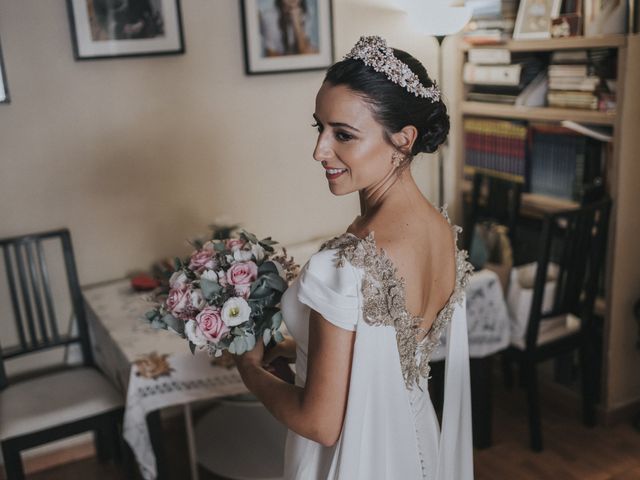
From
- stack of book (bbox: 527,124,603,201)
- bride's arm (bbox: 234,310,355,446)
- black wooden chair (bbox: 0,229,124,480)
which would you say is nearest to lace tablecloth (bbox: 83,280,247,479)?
black wooden chair (bbox: 0,229,124,480)

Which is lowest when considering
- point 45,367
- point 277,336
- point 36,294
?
point 45,367

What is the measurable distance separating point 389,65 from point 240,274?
1.75 ft

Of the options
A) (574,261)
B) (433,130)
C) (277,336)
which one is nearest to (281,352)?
Result: (277,336)

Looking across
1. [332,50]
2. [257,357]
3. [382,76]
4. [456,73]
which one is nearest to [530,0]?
[456,73]

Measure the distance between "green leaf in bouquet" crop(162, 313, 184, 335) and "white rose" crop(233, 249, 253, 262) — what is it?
19cm

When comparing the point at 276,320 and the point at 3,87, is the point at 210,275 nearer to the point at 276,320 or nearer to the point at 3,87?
the point at 276,320

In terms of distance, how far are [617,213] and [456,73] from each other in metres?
1.17

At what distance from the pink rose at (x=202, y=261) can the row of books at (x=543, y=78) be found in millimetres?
1987

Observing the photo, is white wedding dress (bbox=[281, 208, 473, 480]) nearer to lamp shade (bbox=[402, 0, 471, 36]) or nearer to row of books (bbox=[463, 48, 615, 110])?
row of books (bbox=[463, 48, 615, 110])

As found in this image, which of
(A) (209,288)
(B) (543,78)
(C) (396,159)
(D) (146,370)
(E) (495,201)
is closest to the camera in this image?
(C) (396,159)

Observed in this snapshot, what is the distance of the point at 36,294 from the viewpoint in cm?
276

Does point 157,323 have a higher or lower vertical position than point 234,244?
lower

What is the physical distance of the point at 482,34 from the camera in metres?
3.31

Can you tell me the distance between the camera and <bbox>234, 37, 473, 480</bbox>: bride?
128 cm
